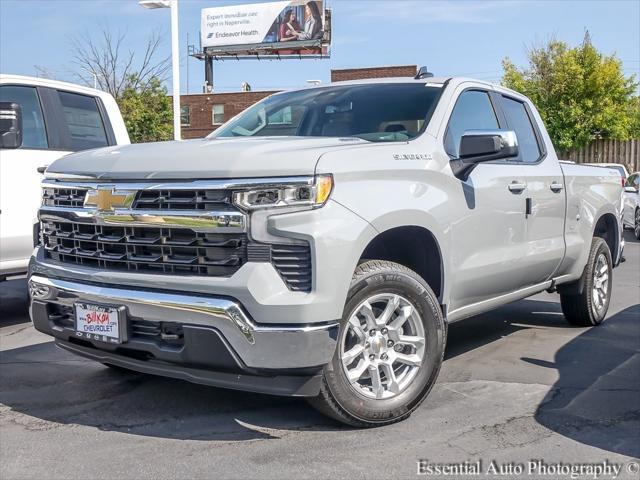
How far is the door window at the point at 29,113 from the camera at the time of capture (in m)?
6.89

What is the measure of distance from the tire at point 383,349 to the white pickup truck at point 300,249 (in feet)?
0.03

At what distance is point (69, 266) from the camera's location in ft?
13.8

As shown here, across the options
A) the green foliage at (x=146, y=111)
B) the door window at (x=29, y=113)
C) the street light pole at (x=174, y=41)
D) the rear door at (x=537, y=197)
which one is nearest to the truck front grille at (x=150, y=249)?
the rear door at (x=537, y=197)

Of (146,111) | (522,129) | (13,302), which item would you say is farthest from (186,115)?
(522,129)

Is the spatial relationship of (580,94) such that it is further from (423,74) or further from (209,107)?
(423,74)

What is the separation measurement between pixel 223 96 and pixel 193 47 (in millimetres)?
7567

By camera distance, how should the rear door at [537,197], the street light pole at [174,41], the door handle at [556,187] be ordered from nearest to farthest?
the rear door at [537,197]
the door handle at [556,187]
the street light pole at [174,41]

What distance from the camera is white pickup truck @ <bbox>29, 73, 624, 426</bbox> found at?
3572 mm

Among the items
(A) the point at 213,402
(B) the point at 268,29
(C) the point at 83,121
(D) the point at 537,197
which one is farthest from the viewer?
(B) the point at 268,29

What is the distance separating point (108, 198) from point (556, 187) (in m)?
3.46

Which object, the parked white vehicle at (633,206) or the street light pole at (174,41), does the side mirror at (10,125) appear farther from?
the parked white vehicle at (633,206)

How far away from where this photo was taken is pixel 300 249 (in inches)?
140

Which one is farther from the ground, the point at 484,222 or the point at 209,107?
the point at 209,107

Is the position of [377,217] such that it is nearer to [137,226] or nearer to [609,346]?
[137,226]
